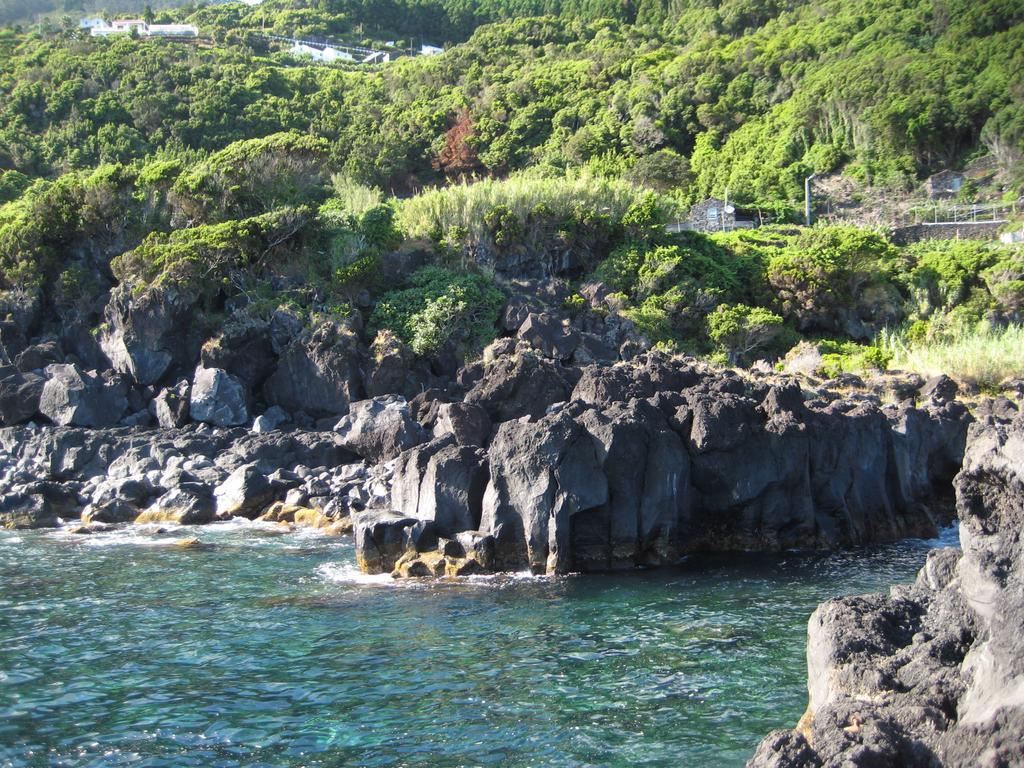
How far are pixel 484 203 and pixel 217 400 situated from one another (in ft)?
56.9

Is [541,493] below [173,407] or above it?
below

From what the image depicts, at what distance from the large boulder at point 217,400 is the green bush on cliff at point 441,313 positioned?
22.4ft

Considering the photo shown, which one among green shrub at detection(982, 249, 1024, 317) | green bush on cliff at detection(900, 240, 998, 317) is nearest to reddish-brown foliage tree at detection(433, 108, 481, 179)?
green bush on cliff at detection(900, 240, 998, 317)

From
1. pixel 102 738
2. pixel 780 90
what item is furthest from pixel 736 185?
pixel 102 738

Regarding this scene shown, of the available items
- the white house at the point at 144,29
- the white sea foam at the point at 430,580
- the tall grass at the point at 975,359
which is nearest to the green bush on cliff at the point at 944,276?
the tall grass at the point at 975,359

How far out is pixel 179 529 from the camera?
28891 mm

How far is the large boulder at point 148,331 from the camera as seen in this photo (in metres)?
40.9

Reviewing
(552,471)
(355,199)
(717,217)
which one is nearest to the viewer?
(552,471)

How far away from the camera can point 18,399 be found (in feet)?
125

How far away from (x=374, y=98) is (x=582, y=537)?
78.6 meters

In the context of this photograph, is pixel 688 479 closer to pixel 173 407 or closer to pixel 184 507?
pixel 184 507

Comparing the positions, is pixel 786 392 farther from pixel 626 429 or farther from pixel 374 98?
pixel 374 98

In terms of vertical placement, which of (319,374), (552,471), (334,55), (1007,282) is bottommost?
(552,471)

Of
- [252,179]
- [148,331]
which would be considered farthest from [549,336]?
[252,179]
